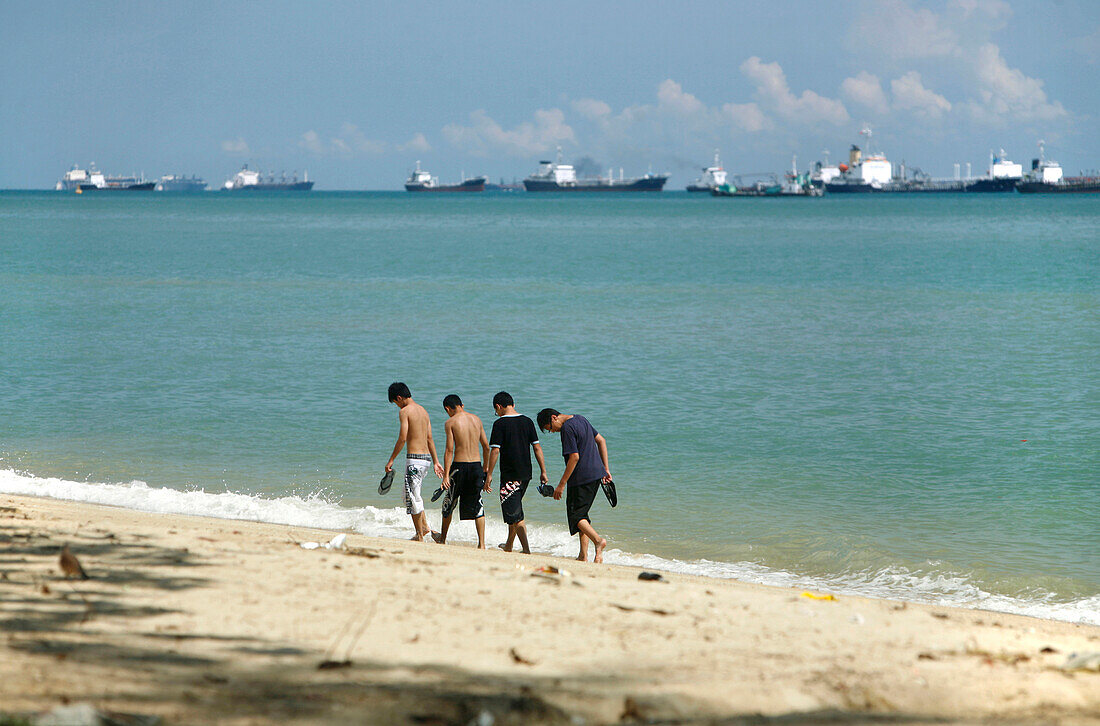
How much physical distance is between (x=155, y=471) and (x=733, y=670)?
1001cm

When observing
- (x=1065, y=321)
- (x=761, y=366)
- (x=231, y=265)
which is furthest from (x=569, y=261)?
(x=761, y=366)

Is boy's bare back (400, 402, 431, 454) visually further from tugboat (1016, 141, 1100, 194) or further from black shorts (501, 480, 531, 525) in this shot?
tugboat (1016, 141, 1100, 194)

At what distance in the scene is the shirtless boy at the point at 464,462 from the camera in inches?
366

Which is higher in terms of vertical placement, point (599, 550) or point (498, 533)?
point (599, 550)

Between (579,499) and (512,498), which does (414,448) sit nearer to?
(512,498)

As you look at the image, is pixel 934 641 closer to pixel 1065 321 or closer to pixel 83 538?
pixel 83 538

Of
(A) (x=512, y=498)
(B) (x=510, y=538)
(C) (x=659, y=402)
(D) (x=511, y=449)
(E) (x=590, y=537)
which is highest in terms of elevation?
(D) (x=511, y=449)

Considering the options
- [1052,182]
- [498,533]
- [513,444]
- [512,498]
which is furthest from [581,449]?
[1052,182]

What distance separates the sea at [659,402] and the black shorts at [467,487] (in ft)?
3.68

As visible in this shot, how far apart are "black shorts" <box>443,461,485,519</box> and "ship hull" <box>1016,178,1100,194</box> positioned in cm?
19801

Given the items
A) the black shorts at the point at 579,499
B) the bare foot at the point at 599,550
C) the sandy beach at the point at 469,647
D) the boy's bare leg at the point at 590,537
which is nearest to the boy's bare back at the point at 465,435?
the black shorts at the point at 579,499

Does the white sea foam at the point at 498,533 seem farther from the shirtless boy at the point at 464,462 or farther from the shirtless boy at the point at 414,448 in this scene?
the shirtless boy at the point at 464,462

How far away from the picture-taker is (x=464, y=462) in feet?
30.7

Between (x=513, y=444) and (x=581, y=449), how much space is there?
2.08 feet
